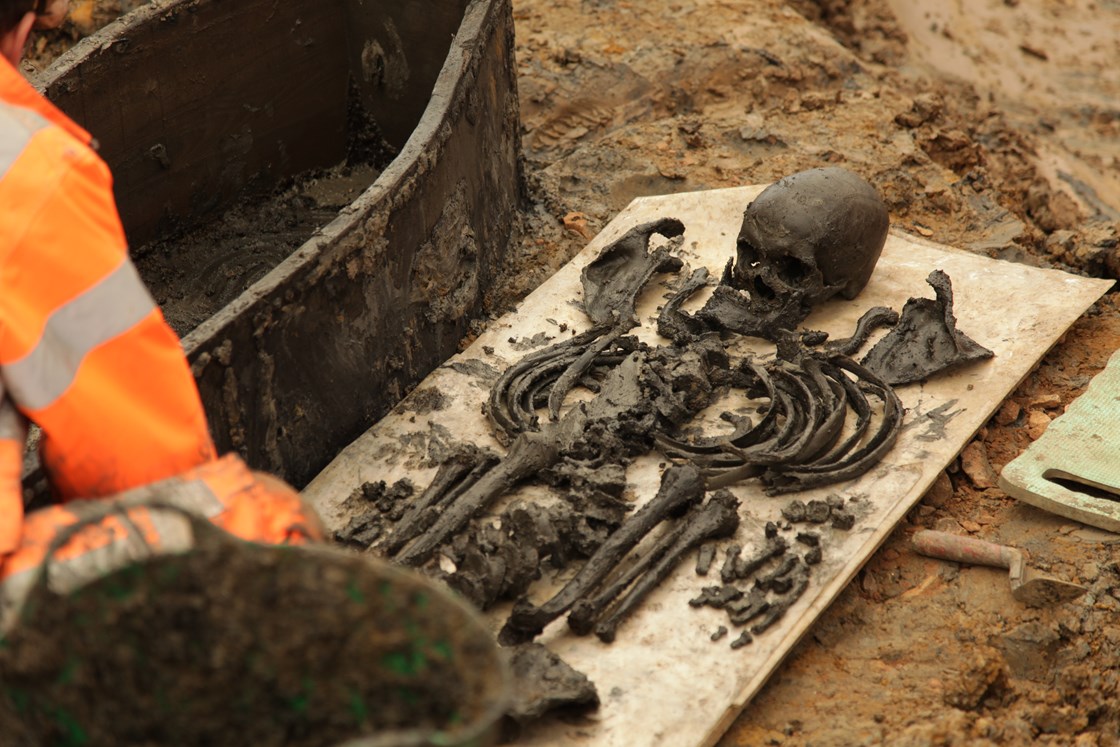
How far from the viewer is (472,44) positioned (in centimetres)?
553

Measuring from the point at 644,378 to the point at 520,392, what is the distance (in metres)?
0.49

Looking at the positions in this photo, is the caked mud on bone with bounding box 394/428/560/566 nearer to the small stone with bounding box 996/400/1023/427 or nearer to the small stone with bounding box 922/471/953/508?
the small stone with bounding box 922/471/953/508

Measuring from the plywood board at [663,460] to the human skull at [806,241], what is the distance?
253mm

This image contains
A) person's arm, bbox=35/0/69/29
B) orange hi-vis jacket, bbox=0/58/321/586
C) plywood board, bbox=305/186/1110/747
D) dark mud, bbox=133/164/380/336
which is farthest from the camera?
dark mud, bbox=133/164/380/336

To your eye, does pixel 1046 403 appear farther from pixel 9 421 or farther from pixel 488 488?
pixel 9 421

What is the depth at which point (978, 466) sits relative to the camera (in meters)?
4.82

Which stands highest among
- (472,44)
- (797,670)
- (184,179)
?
(472,44)

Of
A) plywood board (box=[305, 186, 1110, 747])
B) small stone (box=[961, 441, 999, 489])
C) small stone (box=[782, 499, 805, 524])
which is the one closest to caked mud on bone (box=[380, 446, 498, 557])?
plywood board (box=[305, 186, 1110, 747])

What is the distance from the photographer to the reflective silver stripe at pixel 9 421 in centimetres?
294

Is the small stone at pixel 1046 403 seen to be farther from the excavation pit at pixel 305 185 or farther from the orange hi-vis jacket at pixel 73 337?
the orange hi-vis jacket at pixel 73 337

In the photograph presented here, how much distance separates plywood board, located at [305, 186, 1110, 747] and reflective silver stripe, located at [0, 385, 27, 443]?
5.23ft

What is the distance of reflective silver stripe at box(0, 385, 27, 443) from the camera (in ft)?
9.65

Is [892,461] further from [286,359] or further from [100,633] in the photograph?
[100,633]

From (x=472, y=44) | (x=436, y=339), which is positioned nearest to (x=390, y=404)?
(x=436, y=339)
